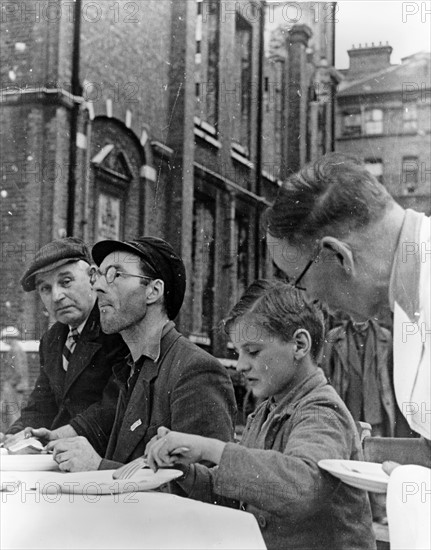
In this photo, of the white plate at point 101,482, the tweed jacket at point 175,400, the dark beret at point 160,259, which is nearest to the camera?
the white plate at point 101,482

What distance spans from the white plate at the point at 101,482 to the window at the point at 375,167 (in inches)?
37.6

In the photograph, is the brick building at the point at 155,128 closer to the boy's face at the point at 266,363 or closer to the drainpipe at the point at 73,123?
the drainpipe at the point at 73,123

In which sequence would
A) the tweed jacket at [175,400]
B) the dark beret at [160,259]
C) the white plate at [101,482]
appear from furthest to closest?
1. the dark beret at [160,259]
2. the tweed jacket at [175,400]
3. the white plate at [101,482]

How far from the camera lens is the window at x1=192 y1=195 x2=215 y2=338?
2053mm

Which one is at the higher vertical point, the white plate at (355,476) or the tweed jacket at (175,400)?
the tweed jacket at (175,400)

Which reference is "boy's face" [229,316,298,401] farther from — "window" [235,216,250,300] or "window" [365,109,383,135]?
"window" [365,109,383,135]

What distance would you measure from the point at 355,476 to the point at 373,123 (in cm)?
102

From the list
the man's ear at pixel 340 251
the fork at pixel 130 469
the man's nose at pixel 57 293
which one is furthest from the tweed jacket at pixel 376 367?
the man's nose at pixel 57 293

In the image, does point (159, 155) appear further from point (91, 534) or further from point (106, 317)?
point (91, 534)

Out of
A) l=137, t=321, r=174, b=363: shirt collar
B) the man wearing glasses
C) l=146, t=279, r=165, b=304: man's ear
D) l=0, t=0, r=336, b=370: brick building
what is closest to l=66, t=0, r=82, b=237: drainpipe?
l=0, t=0, r=336, b=370: brick building

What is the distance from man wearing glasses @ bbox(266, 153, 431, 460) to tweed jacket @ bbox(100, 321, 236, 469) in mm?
346

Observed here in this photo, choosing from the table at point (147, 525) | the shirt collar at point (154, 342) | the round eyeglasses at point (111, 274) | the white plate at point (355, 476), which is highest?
the round eyeglasses at point (111, 274)

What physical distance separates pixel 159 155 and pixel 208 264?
0.35m

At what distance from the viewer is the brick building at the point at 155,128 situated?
2121mm
